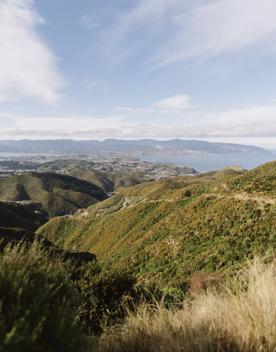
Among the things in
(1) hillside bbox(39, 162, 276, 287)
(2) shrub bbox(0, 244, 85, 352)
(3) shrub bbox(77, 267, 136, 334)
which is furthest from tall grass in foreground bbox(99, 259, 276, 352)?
(1) hillside bbox(39, 162, 276, 287)

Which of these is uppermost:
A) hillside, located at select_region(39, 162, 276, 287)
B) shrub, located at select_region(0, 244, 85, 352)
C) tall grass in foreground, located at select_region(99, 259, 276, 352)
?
shrub, located at select_region(0, 244, 85, 352)

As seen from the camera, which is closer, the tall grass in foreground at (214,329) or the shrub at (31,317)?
the shrub at (31,317)

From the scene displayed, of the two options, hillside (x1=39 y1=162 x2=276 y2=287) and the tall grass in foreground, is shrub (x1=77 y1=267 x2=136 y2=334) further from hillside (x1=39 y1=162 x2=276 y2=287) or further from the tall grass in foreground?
hillside (x1=39 y1=162 x2=276 y2=287)

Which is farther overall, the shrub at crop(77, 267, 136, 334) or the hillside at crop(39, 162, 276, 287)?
the hillside at crop(39, 162, 276, 287)

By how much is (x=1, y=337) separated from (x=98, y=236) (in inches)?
2469

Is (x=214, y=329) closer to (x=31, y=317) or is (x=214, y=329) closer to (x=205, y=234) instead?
(x=31, y=317)

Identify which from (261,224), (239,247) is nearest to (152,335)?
(239,247)

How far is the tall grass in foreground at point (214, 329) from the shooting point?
4262mm

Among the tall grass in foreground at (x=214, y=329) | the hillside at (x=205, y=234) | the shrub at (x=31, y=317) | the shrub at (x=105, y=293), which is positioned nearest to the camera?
the shrub at (x=31, y=317)

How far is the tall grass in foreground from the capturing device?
4262 millimetres

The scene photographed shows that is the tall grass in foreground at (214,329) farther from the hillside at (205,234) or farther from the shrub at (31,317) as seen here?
the hillside at (205,234)

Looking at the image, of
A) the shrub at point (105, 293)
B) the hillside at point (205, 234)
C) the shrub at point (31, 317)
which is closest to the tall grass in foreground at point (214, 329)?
the shrub at point (31, 317)

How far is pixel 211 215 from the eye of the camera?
34969 millimetres

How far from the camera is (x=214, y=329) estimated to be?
15.4ft
